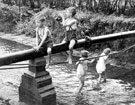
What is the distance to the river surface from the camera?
732 cm

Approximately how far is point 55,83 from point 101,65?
5.49 feet

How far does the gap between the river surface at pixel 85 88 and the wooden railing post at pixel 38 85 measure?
2.59 ft

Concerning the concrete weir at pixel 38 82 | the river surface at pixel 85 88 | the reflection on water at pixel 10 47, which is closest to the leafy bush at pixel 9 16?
the reflection on water at pixel 10 47

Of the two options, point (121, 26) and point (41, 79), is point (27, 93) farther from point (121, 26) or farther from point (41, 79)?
point (121, 26)

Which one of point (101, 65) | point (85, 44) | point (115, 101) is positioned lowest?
point (115, 101)

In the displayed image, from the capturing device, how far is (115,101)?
7.27 meters

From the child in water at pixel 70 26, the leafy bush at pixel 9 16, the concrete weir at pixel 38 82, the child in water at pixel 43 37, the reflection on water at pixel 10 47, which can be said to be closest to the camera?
the child in water at pixel 43 37

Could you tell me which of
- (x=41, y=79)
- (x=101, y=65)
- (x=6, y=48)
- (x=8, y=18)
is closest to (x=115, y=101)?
(x=101, y=65)

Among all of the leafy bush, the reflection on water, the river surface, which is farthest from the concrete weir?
the leafy bush

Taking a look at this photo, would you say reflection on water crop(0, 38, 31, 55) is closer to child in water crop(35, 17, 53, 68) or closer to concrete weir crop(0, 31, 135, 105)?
concrete weir crop(0, 31, 135, 105)

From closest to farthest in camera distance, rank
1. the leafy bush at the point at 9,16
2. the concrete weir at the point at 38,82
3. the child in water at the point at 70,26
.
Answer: the concrete weir at the point at 38,82, the child in water at the point at 70,26, the leafy bush at the point at 9,16

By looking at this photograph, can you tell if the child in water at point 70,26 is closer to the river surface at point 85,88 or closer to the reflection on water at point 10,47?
the river surface at point 85,88

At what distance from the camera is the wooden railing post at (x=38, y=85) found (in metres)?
6.43

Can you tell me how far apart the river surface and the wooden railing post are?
788 mm
